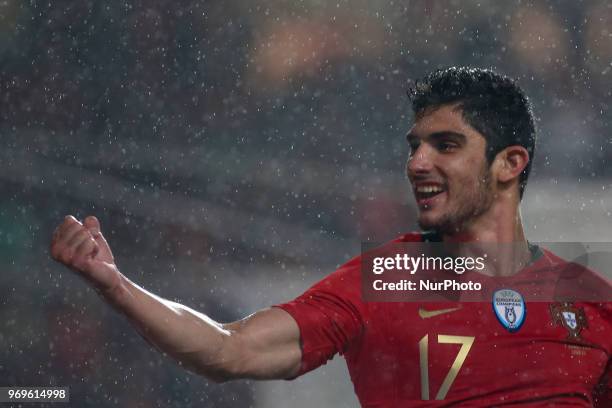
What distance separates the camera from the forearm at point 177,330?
81.1 inches

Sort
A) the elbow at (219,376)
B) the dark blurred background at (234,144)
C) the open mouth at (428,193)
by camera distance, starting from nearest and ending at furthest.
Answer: the elbow at (219,376), the open mouth at (428,193), the dark blurred background at (234,144)

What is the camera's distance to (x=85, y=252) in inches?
75.4

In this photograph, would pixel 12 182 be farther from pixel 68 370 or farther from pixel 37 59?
pixel 68 370

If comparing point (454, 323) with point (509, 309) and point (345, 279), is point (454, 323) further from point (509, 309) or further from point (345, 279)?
point (345, 279)

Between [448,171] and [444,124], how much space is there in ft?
0.58

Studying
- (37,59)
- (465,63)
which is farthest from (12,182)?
(465,63)

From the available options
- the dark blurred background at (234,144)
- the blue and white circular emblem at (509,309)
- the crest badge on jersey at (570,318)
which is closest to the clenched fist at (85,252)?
the blue and white circular emblem at (509,309)

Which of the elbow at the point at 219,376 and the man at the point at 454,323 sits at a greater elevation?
the man at the point at 454,323

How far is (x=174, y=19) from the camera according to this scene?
791 centimetres

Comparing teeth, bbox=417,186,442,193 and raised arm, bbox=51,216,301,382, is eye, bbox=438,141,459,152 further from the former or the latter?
raised arm, bbox=51,216,301,382

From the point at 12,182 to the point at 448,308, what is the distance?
5.25m

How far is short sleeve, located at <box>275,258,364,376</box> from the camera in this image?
2648 mm

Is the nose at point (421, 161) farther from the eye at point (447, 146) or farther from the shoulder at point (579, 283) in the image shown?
the shoulder at point (579, 283)

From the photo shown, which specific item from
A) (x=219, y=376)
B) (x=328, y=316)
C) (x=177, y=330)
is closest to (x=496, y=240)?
(x=328, y=316)
